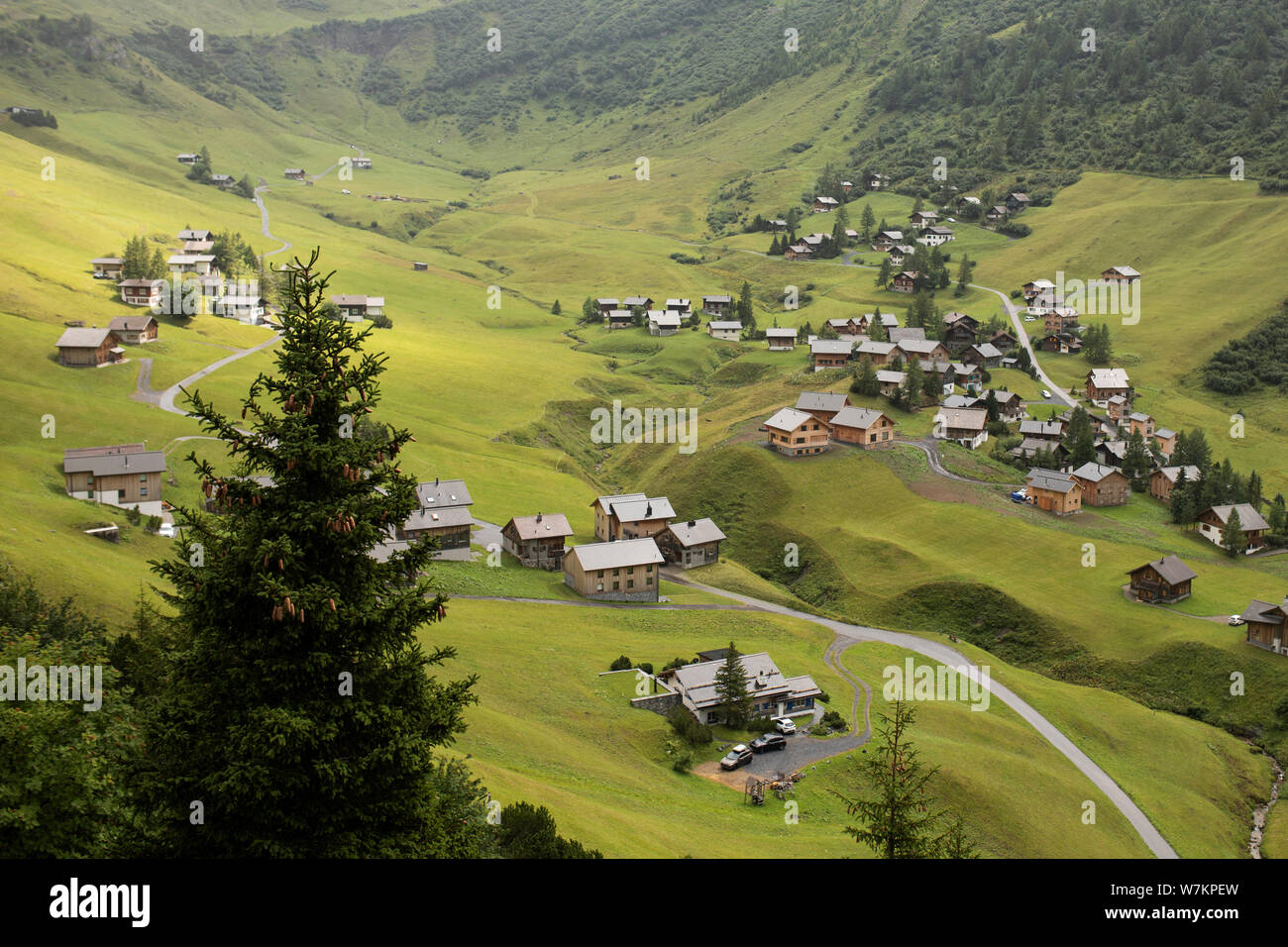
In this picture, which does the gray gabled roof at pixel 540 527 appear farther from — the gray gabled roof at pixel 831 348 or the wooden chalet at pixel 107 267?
the wooden chalet at pixel 107 267

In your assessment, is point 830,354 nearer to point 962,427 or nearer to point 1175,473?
point 962,427

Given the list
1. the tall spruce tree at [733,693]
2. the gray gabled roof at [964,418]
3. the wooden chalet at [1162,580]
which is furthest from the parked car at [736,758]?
the gray gabled roof at [964,418]

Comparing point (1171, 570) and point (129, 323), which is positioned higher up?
point (129, 323)

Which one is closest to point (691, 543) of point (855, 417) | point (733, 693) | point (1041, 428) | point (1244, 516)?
point (733, 693)

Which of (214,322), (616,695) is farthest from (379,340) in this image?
(616,695)

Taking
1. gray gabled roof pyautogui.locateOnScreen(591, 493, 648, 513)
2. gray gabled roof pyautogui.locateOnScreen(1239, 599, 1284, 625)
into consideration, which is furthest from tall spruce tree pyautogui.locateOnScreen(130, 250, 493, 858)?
gray gabled roof pyautogui.locateOnScreen(591, 493, 648, 513)

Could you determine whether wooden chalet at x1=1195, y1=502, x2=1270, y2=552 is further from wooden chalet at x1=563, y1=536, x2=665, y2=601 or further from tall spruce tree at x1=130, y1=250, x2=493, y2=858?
tall spruce tree at x1=130, y1=250, x2=493, y2=858
